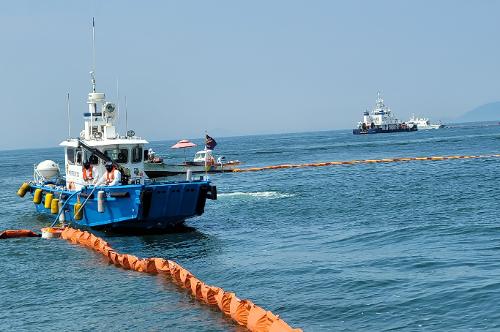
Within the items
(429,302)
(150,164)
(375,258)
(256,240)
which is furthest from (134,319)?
(150,164)

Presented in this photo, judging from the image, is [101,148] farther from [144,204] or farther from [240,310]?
[240,310]

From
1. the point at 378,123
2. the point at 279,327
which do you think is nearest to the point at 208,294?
the point at 279,327

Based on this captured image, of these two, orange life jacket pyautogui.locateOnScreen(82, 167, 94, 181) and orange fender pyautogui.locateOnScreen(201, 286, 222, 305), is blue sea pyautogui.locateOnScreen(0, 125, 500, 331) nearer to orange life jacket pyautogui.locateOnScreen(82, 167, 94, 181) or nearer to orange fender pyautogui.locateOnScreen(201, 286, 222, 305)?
orange fender pyautogui.locateOnScreen(201, 286, 222, 305)

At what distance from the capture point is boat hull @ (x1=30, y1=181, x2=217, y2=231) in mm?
27812

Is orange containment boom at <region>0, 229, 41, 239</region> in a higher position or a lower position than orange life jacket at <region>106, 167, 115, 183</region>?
lower

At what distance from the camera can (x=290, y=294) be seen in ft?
59.0

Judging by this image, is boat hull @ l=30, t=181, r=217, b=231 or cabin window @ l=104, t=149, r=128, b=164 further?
cabin window @ l=104, t=149, r=128, b=164

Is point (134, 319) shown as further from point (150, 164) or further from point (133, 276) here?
point (150, 164)

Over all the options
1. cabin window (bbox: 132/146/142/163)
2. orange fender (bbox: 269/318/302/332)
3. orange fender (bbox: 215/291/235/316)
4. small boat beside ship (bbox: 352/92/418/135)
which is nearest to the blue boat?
cabin window (bbox: 132/146/142/163)

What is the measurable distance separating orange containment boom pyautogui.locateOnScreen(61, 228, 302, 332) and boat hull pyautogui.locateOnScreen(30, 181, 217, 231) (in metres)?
2.02

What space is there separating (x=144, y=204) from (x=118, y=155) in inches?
149

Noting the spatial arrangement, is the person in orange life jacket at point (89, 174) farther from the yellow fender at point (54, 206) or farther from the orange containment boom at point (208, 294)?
the orange containment boom at point (208, 294)

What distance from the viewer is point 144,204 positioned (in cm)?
2784

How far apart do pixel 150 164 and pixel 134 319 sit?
45473 mm
